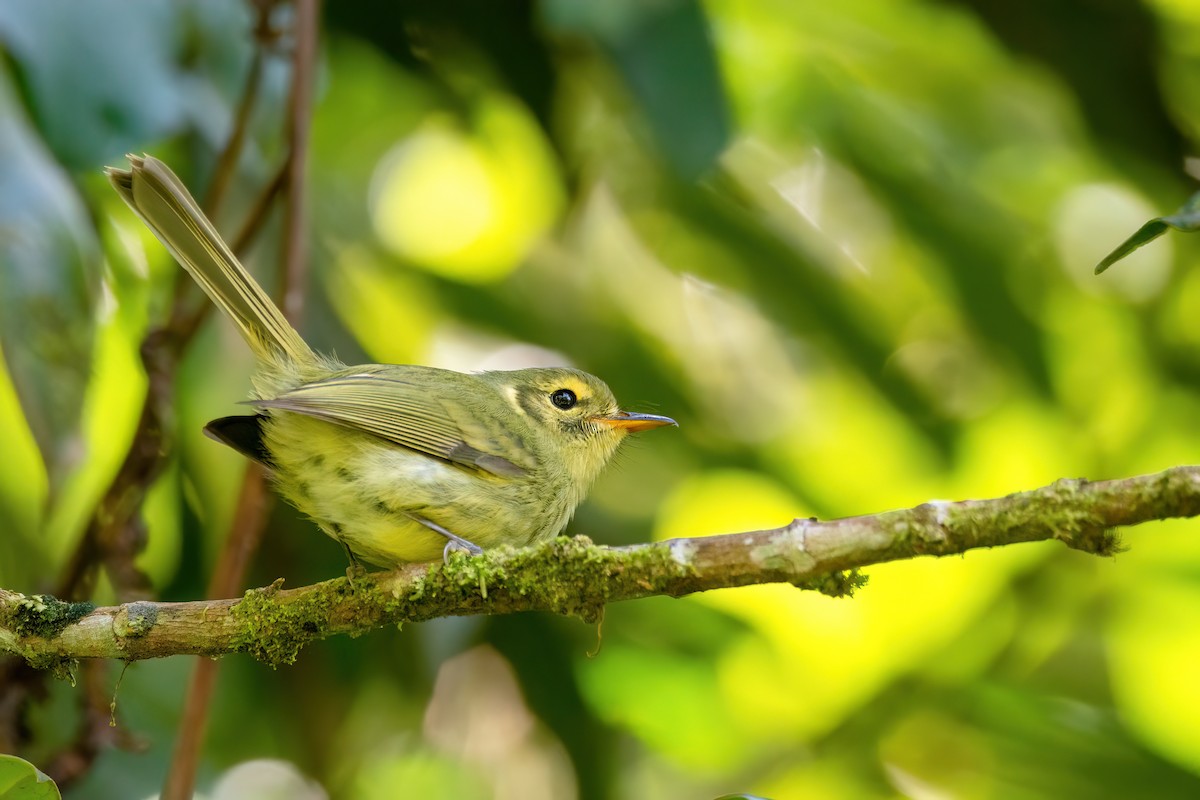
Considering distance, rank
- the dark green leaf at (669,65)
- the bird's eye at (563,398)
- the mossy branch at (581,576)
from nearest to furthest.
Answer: the mossy branch at (581,576) < the dark green leaf at (669,65) < the bird's eye at (563,398)

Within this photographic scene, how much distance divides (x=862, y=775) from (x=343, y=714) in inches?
70.1

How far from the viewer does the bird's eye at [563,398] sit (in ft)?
13.6

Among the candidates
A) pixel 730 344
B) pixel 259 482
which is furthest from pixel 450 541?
pixel 730 344

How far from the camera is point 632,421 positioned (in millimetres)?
Answer: 4070

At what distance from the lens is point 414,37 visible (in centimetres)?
458

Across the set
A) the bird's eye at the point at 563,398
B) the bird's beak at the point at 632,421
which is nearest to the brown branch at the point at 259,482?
the bird's eye at the point at 563,398

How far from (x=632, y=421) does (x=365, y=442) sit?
3.59 ft

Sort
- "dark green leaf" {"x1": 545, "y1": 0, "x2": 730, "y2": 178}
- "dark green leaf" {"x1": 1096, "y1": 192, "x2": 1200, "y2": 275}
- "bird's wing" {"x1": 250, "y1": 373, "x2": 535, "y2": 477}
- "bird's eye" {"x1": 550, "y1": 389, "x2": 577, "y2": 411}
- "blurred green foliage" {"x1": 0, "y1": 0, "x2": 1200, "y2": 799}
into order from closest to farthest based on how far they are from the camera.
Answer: "dark green leaf" {"x1": 1096, "y1": 192, "x2": 1200, "y2": 275} → "bird's wing" {"x1": 250, "y1": 373, "x2": 535, "y2": 477} → "dark green leaf" {"x1": 545, "y1": 0, "x2": 730, "y2": 178} → "blurred green foliage" {"x1": 0, "y1": 0, "x2": 1200, "y2": 799} → "bird's eye" {"x1": 550, "y1": 389, "x2": 577, "y2": 411}

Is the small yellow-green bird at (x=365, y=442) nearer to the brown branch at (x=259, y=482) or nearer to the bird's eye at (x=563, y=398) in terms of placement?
the brown branch at (x=259, y=482)

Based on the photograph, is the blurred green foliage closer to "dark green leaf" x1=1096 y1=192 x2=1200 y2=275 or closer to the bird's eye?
the bird's eye

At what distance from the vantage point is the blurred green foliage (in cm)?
399

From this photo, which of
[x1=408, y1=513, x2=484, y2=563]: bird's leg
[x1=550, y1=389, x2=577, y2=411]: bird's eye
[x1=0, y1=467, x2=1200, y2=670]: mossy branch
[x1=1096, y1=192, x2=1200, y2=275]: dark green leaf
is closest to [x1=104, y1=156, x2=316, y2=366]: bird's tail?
[x1=408, y1=513, x2=484, y2=563]: bird's leg

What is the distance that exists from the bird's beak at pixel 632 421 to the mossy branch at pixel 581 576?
1.45 metres

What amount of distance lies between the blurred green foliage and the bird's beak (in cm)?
39
